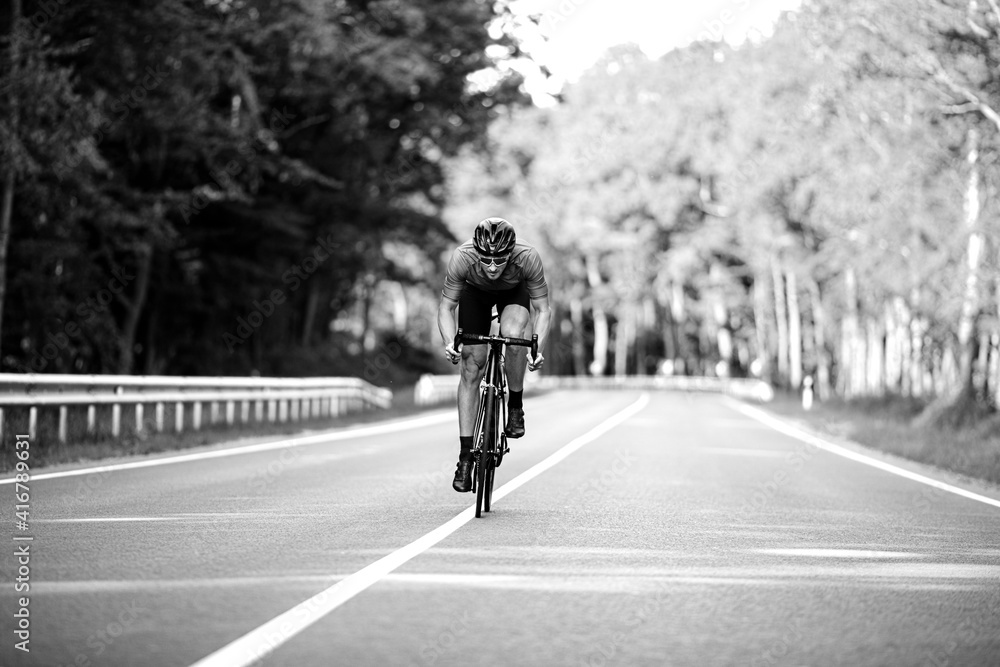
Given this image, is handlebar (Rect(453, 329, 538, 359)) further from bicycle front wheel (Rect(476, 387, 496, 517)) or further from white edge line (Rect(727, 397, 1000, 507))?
white edge line (Rect(727, 397, 1000, 507))

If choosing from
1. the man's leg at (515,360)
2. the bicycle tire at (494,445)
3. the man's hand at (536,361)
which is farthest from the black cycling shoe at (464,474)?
the man's hand at (536,361)

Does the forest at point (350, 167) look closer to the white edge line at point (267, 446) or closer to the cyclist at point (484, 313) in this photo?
the white edge line at point (267, 446)

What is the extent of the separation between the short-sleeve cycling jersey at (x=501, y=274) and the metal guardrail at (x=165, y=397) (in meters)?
6.82

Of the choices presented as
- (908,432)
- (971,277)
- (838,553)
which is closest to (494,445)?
(838,553)

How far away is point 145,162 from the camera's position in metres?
25.5

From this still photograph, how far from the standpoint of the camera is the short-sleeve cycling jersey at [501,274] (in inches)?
360

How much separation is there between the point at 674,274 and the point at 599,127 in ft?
28.8

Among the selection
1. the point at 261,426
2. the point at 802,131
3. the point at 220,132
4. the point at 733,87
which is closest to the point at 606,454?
the point at 261,426

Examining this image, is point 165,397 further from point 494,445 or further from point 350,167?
point 350,167

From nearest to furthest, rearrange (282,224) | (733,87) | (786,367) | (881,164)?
(282,224), (881,164), (733,87), (786,367)

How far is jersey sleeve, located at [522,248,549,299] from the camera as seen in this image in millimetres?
9250

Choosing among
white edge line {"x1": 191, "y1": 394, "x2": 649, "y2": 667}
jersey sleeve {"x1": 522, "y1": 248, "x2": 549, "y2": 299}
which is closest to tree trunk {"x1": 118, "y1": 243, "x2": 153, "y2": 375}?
jersey sleeve {"x1": 522, "y1": 248, "x2": 549, "y2": 299}

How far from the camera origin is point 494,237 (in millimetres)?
8727

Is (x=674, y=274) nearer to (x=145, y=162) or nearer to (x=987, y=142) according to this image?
(x=987, y=142)
